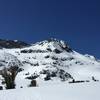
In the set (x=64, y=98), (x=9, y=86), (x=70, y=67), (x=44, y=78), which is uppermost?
(x=70, y=67)

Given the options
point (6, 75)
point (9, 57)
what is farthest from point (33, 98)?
point (9, 57)

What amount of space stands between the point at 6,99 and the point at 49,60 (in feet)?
578

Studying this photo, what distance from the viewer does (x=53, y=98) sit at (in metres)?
18.0

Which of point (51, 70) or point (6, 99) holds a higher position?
point (51, 70)

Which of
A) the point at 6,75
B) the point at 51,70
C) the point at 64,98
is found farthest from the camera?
the point at 51,70

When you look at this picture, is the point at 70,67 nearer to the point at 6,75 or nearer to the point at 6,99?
the point at 6,75

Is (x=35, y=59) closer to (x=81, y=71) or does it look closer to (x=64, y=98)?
(x=81, y=71)

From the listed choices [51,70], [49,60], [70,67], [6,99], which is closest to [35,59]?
[49,60]

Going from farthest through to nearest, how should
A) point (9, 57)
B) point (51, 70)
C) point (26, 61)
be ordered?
point (26, 61), point (9, 57), point (51, 70)

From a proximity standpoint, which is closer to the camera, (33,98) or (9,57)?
(33,98)

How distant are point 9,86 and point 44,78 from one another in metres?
90.9

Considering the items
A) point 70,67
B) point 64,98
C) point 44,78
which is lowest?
point 64,98

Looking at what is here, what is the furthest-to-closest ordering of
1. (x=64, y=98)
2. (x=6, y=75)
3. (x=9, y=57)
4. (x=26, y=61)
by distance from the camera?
(x=26, y=61), (x=9, y=57), (x=6, y=75), (x=64, y=98)

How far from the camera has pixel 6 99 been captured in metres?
18.7
